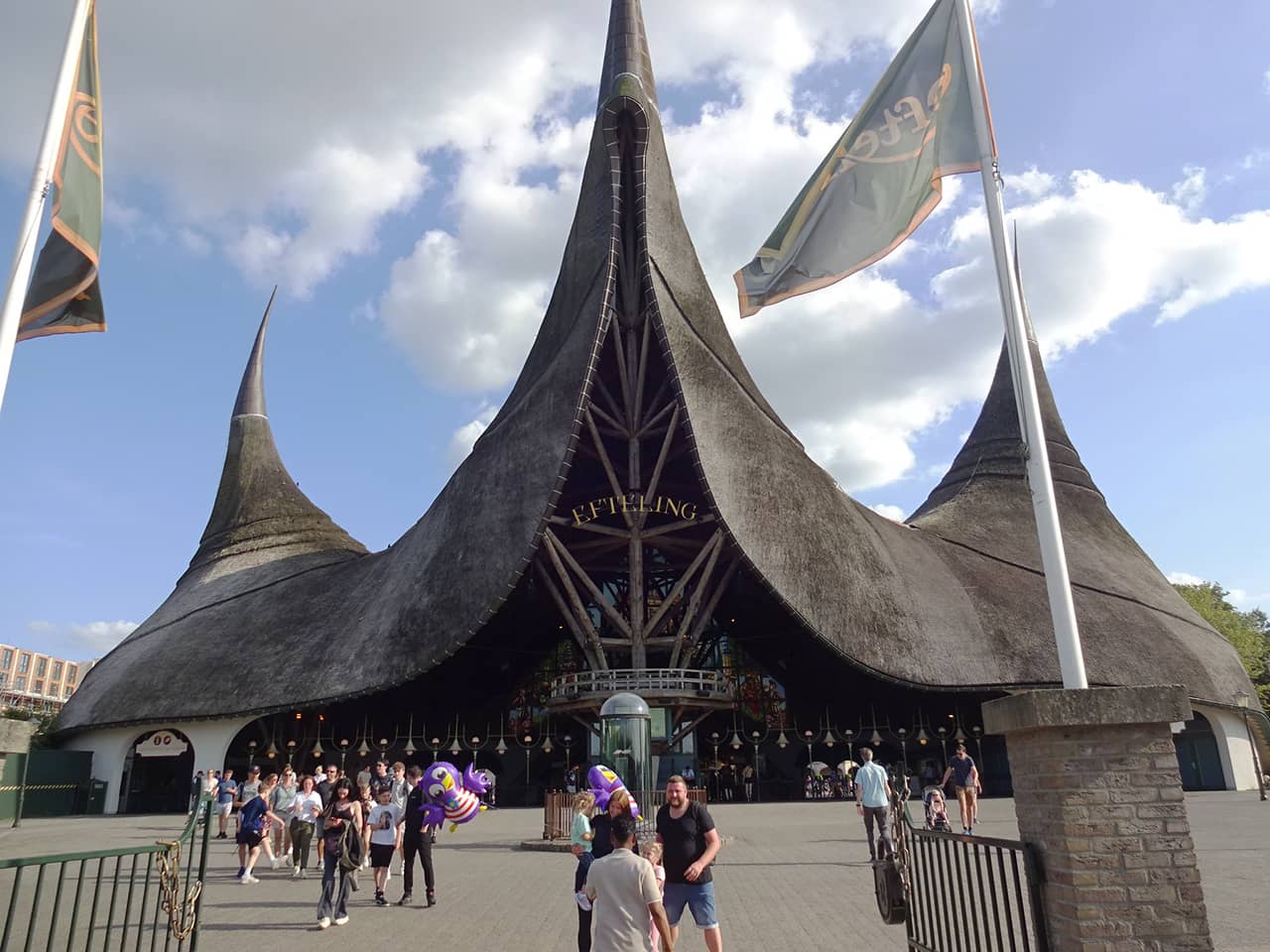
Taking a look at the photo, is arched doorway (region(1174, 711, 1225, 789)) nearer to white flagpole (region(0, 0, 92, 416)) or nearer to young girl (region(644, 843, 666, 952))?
young girl (region(644, 843, 666, 952))

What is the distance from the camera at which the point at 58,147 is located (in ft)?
28.2

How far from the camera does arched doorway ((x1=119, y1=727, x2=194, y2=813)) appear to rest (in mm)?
30953

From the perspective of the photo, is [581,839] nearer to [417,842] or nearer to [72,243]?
[417,842]

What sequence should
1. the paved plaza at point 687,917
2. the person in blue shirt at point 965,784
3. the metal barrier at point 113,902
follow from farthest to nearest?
the person in blue shirt at point 965,784 < the paved plaza at point 687,917 < the metal barrier at point 113,902

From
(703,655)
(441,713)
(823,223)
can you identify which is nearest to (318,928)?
(823,223)

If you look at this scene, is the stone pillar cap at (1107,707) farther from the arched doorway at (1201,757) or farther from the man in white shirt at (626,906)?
the arched doorway at (1201,757)

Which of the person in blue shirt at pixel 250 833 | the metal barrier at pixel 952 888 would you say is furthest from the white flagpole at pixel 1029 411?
the person in blue shirt at pixel 250 833

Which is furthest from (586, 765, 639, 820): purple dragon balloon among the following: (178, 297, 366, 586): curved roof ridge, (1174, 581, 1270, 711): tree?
(1174, 581, 1270, 711): tree

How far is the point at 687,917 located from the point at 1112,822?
560 cm

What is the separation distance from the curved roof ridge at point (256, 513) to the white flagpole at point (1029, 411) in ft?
109

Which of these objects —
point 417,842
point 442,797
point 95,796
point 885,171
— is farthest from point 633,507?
point 95,796

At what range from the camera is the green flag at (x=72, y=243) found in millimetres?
8594

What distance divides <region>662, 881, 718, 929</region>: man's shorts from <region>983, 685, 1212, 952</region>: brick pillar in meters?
2.27

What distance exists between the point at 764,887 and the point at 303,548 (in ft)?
104
